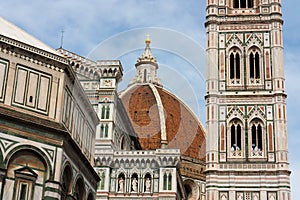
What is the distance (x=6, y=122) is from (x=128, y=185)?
21972mm

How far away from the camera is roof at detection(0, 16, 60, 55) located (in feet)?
53.6

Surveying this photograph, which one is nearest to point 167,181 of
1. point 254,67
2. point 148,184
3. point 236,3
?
point 148,184

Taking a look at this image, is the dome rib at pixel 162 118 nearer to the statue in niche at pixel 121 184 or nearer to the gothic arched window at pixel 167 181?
the statue in niche at pixel 121 184

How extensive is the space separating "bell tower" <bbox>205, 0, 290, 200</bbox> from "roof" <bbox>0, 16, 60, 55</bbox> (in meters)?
19.1

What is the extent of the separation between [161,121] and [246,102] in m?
33.1

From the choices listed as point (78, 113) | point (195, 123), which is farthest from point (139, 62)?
point (78, 113)

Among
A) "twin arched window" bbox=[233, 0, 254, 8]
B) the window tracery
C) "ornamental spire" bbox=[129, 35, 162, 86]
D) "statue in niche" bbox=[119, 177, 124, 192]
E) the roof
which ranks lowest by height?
"statue in niche" bbox=[119, 177, 124, 192]

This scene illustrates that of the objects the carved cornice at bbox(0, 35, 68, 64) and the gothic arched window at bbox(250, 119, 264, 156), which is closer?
the carved cornice at bbox(0, 35, 68, 64)

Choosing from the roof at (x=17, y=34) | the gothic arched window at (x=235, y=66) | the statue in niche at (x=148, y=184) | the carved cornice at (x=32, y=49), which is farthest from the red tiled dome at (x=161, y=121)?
the carved cornice at (x=32, y=49)

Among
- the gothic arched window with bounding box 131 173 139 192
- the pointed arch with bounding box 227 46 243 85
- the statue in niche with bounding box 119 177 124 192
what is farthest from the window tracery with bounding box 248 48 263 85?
the statue in niche with bounding box 119 177 124 192

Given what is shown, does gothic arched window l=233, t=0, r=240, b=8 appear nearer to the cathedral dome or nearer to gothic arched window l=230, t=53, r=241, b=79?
gothic arched window l=230, t=53, r=241, b=79

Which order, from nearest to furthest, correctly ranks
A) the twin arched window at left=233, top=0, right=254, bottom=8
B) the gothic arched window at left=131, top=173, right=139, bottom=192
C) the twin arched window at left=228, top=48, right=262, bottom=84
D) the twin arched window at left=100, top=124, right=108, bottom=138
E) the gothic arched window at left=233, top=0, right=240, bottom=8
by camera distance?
1. the gothic arched window at left=131, top=173, right=139, bottom=192
2. the twin arched window at left=100, top=124, right=108, bottom=138
3. the twin arched window at left=228, top=48, right=262, bottom=84
4. the twin arched window at left=233, top=0, right=254, bottom=8
5. the gothic arched window at left=233, top=0, right=240, bottom=8

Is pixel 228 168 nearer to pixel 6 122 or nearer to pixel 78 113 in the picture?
pixel 78 113

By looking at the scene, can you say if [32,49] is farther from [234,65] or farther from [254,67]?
[254,67]
